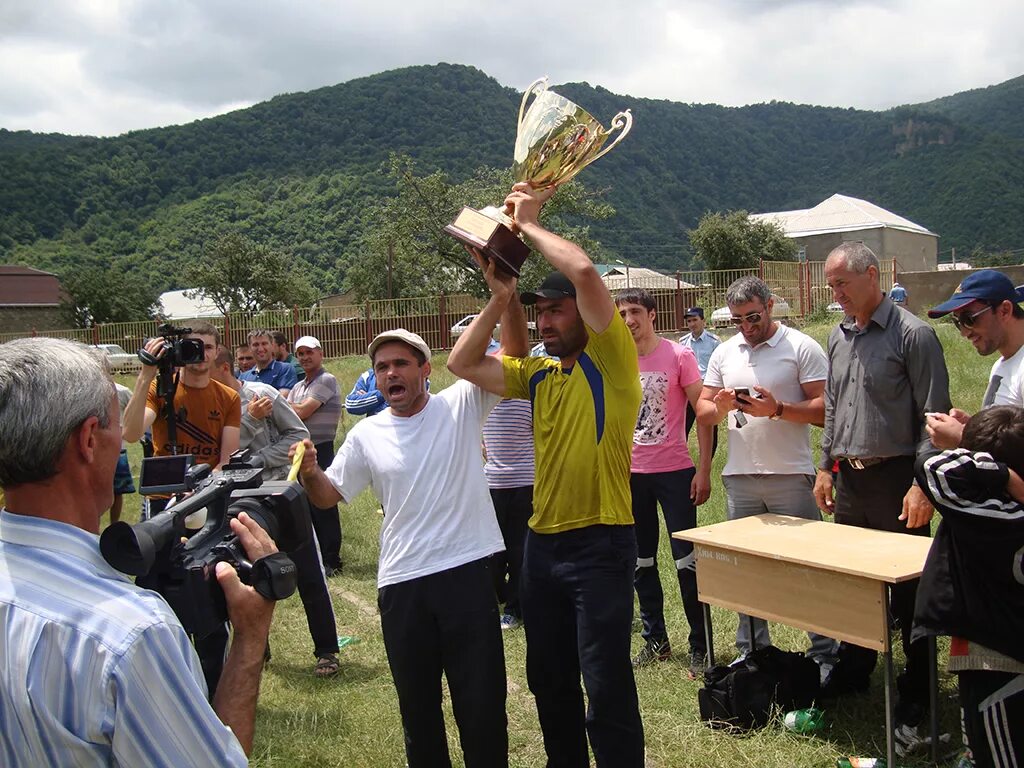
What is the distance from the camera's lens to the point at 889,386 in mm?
3898

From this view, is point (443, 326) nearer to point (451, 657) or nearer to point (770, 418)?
point (770, 418)

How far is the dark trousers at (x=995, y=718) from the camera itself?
8.61 ft

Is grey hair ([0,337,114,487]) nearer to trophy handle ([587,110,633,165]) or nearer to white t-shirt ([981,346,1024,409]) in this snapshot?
trophy handle ([587,110,633,165])

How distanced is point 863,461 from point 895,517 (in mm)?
311

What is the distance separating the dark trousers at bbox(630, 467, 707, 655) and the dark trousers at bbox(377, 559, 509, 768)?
1.92 m

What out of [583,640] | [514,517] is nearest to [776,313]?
[514,517]

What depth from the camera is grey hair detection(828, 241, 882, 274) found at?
398 centimetres

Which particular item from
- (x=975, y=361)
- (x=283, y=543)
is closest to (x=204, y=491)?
(x=283, y=543)

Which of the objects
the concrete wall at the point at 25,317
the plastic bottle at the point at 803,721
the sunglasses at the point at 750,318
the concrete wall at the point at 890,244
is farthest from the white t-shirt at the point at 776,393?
the concrete wall at the point at 25,317

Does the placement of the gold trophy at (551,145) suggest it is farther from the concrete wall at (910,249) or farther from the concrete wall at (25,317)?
the concrete wall at (25,317)

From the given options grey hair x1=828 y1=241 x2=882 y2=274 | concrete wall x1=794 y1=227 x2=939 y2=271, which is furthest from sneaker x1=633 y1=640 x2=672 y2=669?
concrete wall x1=794 y1=227 x2=939 y2=271

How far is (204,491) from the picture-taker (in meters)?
1.76

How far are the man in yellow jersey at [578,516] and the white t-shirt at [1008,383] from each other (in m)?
1.61

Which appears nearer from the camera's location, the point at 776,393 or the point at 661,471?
the point at 776,393
